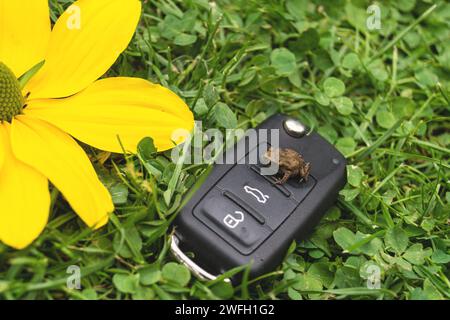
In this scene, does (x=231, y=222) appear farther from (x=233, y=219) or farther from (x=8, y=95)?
(x=8, y=95)

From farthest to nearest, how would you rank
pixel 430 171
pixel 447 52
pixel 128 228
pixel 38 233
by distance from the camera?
1. pixel 447 52
2. pixel 430 171
3. pixel 128 228
4. pixel 38 233

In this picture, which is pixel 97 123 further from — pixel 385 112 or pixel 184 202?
pixel 385 112

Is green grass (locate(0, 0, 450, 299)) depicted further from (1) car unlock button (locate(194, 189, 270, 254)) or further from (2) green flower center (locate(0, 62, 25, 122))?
(2) green flower center (locate(0, 62, 25, 122))

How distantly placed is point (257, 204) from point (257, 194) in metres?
0.02

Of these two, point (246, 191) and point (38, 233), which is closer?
point (38, 233)

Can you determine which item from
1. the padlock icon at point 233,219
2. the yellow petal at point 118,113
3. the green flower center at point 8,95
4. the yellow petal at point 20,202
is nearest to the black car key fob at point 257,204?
the padlock icon at point 233,219

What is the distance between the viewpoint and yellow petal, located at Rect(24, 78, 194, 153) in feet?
4.65

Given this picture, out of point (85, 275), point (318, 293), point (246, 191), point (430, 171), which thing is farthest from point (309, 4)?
point (85, 275)

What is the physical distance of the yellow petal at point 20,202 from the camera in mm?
1262

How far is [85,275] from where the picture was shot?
1341mm

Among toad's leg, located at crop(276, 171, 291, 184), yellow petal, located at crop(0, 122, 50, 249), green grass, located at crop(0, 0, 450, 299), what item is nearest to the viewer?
yellow petal, located at crop(0, 122, 50, 249)

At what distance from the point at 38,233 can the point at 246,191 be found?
0.41m

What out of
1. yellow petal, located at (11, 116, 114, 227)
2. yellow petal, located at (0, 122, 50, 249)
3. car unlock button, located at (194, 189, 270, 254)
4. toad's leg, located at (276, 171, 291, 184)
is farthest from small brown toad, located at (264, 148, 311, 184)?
yellow petal, located at (0, 122, 50, 249)

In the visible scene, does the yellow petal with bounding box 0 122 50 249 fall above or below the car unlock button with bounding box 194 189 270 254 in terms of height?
above
